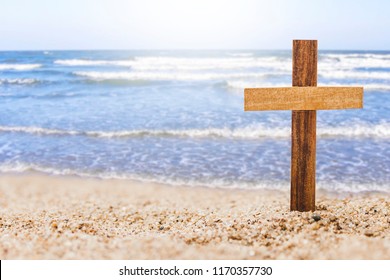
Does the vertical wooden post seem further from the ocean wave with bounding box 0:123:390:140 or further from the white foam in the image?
the white foam

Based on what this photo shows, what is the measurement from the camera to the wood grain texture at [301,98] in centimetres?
388

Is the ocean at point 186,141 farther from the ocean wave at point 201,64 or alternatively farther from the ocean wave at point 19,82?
the ocean wave at point 201,64

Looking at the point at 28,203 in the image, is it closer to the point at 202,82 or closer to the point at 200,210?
the point at 200,210

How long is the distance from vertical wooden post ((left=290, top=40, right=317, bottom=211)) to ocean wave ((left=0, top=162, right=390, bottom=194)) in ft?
6.72

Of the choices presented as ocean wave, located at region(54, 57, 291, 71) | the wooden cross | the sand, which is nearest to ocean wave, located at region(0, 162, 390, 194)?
the sand

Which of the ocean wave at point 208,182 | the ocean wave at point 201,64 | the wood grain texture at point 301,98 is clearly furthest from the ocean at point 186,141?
the ocean wave at point 201,64

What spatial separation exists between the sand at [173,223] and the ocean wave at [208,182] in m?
0.19

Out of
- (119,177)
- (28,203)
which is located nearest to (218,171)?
(119,177)

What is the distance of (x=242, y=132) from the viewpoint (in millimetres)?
9875

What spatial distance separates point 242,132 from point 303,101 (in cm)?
592

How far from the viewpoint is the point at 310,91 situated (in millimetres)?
3955

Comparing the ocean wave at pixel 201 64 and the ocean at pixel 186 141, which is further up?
the ocean wave at pixel 201 64

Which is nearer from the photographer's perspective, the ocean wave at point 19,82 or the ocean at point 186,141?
the ocean at point 186,141
